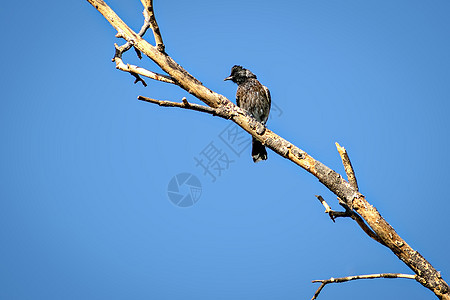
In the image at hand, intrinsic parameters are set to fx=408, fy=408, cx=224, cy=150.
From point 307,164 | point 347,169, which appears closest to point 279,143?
point 307,164

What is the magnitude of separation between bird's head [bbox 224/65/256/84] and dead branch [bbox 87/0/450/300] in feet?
10.8

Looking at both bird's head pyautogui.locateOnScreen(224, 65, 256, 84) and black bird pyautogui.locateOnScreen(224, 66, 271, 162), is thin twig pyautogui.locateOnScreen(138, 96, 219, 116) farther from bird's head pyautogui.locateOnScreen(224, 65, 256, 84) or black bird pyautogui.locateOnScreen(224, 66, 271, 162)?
bird's head pyautogui.locateOnScreen(224, 65, 256, 84)

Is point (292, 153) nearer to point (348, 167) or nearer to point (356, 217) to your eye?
point (348, 167)

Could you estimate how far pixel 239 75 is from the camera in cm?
745

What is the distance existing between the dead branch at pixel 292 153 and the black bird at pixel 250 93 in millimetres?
3225

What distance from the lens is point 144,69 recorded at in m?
4.17

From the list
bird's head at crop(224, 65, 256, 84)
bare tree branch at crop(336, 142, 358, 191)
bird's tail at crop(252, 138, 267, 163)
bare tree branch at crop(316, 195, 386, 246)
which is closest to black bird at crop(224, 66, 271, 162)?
bird's head at crop(224, 65, 256, 84)

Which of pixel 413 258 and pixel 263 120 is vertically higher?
pixel 263 120

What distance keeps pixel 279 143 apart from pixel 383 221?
1101 mm

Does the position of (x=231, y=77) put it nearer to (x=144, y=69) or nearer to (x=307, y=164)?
(x=144, y=69)

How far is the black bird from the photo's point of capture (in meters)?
7.22

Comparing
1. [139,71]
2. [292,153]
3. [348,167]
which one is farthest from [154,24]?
[348,167]

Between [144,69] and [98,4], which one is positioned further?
[98,4]

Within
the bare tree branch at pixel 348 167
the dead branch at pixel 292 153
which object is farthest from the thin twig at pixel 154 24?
the bare tree branch at pixel 348 167
